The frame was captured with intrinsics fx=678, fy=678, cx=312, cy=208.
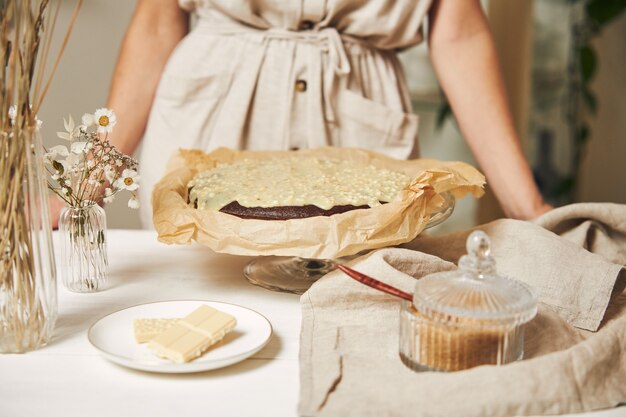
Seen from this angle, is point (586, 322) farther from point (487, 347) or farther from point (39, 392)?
point (39, 392)

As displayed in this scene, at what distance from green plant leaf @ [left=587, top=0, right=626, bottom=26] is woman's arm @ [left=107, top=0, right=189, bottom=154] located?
1631 mm

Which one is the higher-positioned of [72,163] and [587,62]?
[587,62]

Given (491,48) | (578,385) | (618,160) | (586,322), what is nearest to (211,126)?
(491,48)

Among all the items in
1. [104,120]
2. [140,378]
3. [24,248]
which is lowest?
[140,378]

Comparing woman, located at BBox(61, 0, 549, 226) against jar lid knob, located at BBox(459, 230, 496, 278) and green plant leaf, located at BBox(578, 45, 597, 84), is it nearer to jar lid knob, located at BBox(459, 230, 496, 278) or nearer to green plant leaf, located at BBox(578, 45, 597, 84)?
jar lid knob, located at BBox(459, 230, 496, 278)

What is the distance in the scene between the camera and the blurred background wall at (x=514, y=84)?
2398 mm

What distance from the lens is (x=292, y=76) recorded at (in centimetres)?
141

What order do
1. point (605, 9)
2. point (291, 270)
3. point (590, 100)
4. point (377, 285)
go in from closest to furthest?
point (377, 285), point (291, 270), point (605, 9), point (590, 100)

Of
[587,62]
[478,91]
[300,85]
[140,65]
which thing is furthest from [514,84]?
[140,65]

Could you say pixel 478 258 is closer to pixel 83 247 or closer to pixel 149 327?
pixel 149 327

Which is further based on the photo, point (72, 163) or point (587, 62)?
point (587, 62)

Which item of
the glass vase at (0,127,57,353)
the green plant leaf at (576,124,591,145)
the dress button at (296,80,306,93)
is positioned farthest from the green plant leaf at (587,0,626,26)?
the glass vase at (0,127,57,353)

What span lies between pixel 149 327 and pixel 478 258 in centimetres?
37

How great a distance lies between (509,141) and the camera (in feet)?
4.33
